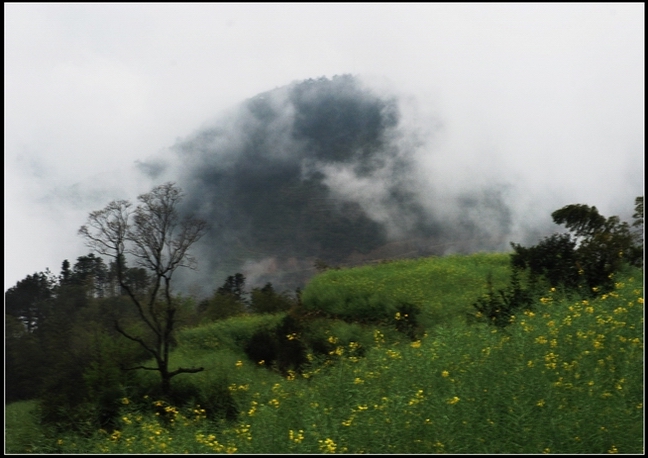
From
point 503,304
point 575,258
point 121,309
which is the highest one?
point 575,258

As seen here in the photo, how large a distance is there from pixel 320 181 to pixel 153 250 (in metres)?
3.50

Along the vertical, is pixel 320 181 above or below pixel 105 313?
above

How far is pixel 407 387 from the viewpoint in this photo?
6137mm

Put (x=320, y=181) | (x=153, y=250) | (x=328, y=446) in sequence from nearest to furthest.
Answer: (x=328, y=446) → (x=153, y=250) → (x=320, y=181)

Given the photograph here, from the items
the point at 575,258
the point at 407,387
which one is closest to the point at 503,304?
the point at 575,258

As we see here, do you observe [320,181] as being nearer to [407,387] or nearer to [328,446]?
[407,387]

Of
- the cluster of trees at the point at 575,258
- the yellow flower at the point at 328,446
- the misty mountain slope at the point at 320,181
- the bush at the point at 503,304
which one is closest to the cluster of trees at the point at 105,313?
the misty mountain slope at the point at 320,181

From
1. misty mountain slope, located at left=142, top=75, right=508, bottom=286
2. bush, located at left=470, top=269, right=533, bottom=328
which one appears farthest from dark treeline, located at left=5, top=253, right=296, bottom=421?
bush, located at left=470, top=269, right=533, bottom=328

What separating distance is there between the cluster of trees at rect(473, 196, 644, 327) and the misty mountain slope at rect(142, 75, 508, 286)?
807 mm

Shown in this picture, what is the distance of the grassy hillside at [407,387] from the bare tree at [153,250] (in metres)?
0.53

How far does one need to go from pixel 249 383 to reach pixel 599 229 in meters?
6.15

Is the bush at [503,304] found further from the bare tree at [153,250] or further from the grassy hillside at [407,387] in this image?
the bare tree at [153,250]

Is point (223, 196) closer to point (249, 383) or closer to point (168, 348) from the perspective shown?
point (168, 348)

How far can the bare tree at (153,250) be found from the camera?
7.86 meters
